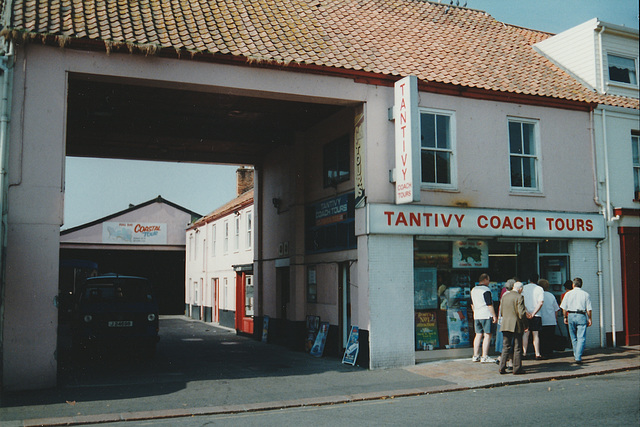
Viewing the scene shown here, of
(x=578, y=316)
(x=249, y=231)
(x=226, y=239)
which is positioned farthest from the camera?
(x=226, y=239)

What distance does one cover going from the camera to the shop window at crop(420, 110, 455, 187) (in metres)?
13.9

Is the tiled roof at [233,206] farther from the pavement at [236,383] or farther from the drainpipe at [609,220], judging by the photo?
the drainpipe at [609,220]

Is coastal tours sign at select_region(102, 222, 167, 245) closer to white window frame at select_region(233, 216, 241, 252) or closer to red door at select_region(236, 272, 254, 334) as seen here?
white window frame at select_region(233, 216, 241, 252)

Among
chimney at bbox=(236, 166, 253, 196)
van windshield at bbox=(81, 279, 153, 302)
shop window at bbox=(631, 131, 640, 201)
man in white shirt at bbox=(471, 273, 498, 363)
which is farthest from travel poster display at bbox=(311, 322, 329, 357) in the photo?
chimney at bbox=(236, 166, 253, 196)

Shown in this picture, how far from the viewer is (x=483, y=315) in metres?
13.0

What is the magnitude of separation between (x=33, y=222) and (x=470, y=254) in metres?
9.27

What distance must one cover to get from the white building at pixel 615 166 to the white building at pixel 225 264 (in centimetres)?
1124

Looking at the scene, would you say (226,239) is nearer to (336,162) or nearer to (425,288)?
(336,162)

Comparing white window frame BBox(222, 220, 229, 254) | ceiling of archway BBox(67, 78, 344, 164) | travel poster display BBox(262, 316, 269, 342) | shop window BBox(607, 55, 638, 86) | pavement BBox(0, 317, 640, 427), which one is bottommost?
pavement BBox(0, 317, 640, 427)

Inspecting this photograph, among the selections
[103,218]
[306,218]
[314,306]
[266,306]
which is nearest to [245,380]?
[314,306]

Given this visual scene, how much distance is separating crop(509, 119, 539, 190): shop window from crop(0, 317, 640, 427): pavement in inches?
163

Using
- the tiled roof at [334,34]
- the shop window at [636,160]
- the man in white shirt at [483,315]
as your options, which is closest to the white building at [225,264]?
the tiled roof at [334,34]

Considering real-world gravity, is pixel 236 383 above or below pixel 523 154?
below

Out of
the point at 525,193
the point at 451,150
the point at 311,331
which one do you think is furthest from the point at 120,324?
the point at 525,193
